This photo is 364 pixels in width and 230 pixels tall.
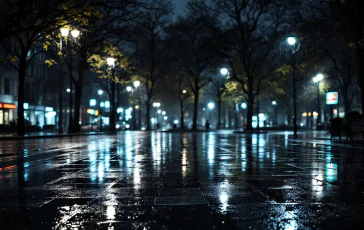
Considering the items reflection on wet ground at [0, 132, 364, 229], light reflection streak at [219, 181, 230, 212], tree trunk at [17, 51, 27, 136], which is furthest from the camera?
tree trunk at [17, 51, 27, 136]

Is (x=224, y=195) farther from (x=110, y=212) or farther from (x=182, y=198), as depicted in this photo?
(x=110, y=212)

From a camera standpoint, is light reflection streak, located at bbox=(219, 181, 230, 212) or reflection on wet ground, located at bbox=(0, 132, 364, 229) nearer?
reflection on wet ground, located at bbox=(0, 132, 364, 229)

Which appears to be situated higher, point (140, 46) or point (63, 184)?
point (140, 46)

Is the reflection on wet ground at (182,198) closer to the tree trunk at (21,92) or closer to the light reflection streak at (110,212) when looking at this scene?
the light reflection streak at (110,212)

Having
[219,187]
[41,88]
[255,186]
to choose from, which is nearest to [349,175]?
[255,186]

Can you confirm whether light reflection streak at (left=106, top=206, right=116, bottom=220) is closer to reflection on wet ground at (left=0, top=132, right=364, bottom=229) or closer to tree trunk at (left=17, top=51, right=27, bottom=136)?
reflection on wet ground at (left=0, top=132, right=364, bottom=229)

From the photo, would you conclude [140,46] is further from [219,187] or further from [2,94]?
[219,187]

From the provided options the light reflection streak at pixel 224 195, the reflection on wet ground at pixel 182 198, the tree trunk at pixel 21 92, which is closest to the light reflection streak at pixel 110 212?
the reflection on wet ground at pixel 182 198

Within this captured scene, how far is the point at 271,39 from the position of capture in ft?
156

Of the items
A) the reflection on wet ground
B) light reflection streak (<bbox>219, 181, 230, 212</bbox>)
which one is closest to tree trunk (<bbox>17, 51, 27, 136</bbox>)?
the reflection on wet ground

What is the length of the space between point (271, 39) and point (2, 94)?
124 feet

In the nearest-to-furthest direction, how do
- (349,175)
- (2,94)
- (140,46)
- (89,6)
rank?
(349,175), (89,6), (2,94), (140,46)

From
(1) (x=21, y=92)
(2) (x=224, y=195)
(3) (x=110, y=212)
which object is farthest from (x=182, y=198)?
→ (1) (x=21, y=92)

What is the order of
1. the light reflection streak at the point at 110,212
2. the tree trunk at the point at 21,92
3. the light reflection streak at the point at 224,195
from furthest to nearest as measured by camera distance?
the tree trunk at the point at 21,92
the light reflection streak at the point at 224,195
the light reflection streak at the point at 110,212
